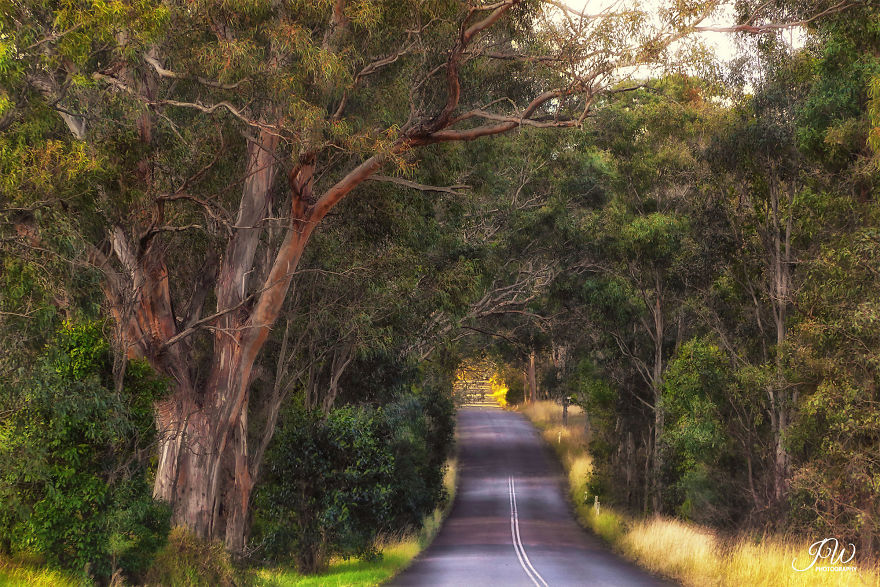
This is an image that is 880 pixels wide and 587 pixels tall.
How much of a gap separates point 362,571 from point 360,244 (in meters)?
7.23

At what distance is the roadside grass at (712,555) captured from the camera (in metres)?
17.8

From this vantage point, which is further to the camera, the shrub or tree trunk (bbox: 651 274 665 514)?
tree trunk (bbox: 651 274 665 514)

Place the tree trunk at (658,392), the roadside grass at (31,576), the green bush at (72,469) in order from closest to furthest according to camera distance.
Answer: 1. the roadside grass at (31,576)
2. the green bush at (72,469)
3. the tree trunk at (658,392)

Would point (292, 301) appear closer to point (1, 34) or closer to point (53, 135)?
point (53, 135)

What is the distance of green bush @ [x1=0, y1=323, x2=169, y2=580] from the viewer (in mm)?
12984

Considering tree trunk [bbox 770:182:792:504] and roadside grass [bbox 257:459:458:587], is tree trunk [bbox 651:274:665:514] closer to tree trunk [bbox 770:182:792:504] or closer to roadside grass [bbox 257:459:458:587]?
tree trunk [bbox 770:182:792:504]

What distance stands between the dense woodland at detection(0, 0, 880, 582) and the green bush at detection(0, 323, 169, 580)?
0.13 feet

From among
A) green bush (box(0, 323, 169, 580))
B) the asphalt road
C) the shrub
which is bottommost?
the asphalt road

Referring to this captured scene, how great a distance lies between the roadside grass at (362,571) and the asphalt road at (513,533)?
0.41 metres

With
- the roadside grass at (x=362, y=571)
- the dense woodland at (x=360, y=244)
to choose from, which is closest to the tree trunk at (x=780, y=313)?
the dense woodland at (x=360, y=244)

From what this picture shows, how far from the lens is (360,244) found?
2109cm

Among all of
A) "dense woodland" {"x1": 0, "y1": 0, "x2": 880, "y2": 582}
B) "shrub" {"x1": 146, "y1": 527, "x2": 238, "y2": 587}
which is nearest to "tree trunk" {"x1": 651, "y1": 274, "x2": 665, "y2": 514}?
"dense woodland" {"x1": 0, "y1": 0, "x2": 880, "y2": 582}

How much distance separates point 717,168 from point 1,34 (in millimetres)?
17481

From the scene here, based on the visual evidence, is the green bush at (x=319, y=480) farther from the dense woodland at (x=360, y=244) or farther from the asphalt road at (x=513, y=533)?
the asphalt road at (x=513, y=533)
